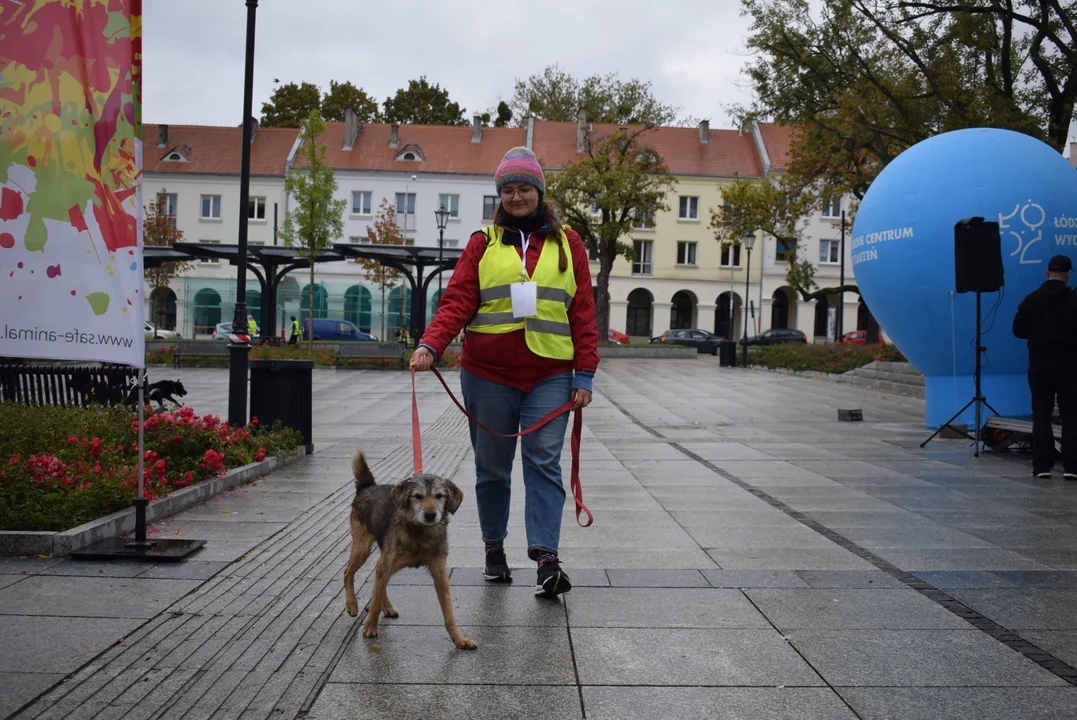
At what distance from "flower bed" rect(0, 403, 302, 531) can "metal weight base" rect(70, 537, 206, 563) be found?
1.15ft

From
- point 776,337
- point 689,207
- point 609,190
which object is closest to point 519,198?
point 609,190

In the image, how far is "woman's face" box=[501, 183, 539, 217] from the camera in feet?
17.4

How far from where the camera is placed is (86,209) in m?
5.66

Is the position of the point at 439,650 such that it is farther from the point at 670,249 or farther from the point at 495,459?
the point at 670,249

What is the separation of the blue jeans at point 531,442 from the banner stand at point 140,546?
79.4 inches

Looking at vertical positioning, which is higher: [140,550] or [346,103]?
[346,103]

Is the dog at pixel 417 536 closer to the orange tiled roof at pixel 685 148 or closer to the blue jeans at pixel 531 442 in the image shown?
the blue jeans at pixel 531 442

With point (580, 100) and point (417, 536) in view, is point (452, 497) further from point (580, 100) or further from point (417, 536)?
point (580, 100)

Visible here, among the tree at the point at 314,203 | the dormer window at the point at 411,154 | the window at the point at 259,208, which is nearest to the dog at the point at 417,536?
the tree at the point at 314,203

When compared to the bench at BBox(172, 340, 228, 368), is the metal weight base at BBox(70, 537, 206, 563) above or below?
below

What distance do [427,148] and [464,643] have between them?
63.4 m

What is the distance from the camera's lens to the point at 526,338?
5.22m

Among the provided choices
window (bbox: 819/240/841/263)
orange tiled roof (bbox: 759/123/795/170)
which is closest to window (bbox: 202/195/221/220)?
orange tiled roof (bbox: 759/123/795/170)

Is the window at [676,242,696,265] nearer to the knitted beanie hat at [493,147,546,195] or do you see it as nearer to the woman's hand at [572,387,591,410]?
the knitted beanie hat at [493,147,546,195]
